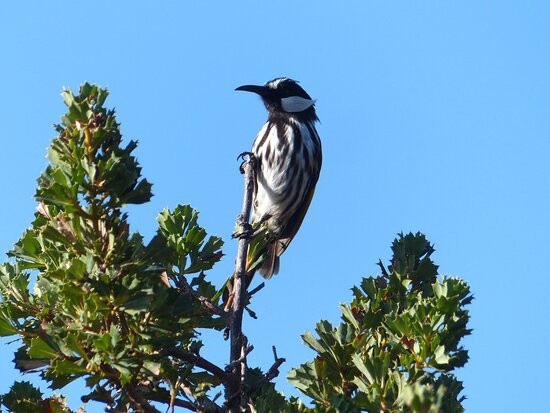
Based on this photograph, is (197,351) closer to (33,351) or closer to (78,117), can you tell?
(33,351)

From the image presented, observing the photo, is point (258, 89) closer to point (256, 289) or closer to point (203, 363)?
point (256, 289)

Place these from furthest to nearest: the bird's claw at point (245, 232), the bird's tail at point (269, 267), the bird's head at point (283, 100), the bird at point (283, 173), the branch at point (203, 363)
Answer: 1. the bird's head at point (283, 100)
2. the bird at point (283, 173)
3. the bird's tail at point (269, 267)
4. the bird's claw at point (245, 232)
5. the branch at point (203, 363)

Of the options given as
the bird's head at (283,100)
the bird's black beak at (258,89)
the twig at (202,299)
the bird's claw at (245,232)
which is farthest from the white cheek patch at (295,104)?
the twig at (202,299)

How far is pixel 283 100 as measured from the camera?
7.16 metres

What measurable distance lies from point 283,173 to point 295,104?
910 mm

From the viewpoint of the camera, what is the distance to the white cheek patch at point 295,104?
7.09 m

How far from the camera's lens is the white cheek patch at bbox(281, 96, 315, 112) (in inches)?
279

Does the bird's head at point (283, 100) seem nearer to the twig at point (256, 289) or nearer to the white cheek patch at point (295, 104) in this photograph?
the white cheek patch at point (295, 104)

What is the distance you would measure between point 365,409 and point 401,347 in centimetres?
34

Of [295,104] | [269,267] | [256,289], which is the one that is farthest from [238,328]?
[295,104]

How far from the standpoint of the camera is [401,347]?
8.46 feet

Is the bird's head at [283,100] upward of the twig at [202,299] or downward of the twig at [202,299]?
upward

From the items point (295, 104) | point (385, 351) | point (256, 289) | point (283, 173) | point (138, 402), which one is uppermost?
point (295, 104)

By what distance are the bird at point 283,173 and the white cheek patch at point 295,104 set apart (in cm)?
2
